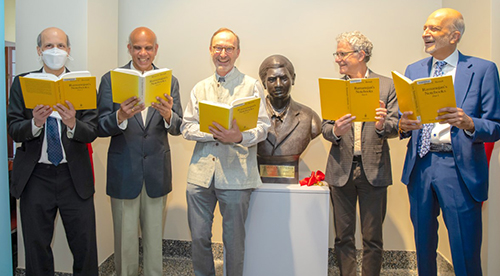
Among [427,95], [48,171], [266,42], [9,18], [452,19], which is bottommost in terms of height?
[48,171]

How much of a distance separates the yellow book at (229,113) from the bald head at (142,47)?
0.73m

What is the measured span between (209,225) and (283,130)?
871mm

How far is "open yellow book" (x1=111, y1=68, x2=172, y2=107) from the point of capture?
226 cm

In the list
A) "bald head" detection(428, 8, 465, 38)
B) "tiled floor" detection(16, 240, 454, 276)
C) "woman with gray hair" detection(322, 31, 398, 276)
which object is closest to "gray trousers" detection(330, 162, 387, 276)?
"woman with gray hair" detection(322, 31, 398, 276)

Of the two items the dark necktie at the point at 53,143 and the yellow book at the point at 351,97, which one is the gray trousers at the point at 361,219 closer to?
the yellow book at the point at 351,97

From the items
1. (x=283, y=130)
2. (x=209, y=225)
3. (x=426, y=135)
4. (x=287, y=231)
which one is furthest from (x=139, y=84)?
(x=426, y=135)

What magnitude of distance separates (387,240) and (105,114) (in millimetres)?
2642

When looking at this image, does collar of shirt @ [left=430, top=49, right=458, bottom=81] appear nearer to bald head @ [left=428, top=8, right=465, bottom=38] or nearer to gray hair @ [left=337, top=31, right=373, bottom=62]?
bald head @ [left=428, top=8, right=465, bottom=38]

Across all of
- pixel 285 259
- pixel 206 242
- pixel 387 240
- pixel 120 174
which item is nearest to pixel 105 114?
pixel 120 174

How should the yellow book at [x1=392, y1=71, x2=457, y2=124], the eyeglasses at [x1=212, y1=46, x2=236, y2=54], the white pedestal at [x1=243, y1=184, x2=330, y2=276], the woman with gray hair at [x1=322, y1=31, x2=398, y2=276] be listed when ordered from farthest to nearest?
the white pedestal at [x1=243, y1=184, x2=330, y2=276], the woman with gray hair at [x1=322, y1=31, x2=398, y2=276], the eyeglasses at [x1=212, y1=46, x2=236, y2=54], the yellow book at [x1=392, y1=71, x2=457, y2=124]

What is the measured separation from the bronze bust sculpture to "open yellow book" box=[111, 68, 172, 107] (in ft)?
2.72

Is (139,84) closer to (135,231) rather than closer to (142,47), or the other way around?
(142,47)

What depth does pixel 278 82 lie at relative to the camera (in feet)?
9.39

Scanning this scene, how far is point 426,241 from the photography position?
2.31 m
